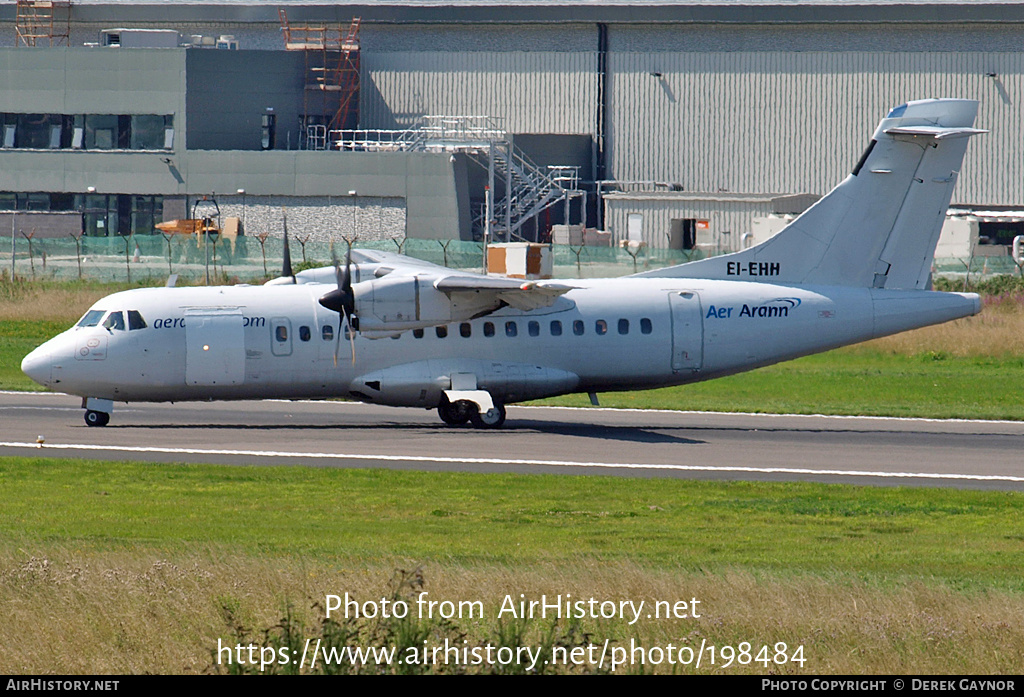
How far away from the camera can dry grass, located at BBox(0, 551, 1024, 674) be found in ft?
41.2

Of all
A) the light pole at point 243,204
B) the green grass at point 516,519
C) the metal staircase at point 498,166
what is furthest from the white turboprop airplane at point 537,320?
the light pole at point 243,204

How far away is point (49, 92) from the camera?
8325 cm

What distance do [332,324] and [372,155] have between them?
50.3m

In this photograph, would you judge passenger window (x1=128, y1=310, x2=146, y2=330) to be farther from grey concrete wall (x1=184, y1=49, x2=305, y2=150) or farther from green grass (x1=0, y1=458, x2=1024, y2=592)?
grey concrete wall (x1=184, y1=49, x2=305, y2=150)

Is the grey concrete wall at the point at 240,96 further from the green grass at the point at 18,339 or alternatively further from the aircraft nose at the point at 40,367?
the aircraft nose at the point at 40,367

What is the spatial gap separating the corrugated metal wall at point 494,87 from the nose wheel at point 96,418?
2355 inches

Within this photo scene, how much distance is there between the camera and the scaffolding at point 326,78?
87375mm

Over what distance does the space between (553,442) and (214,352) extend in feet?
26.8

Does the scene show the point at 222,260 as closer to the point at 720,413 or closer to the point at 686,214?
the point at 686,214

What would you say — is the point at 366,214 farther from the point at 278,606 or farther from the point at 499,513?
A: the point at 278,606

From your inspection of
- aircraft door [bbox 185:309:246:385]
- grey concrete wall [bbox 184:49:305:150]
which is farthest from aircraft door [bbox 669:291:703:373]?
grey concrete wall [bbox 184:49:305:150]

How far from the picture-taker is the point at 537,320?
3241 cm

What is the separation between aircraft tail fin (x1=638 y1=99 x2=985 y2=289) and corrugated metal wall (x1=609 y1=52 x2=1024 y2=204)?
53.0 meters

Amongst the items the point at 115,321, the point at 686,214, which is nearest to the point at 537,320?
the point at 115,321
